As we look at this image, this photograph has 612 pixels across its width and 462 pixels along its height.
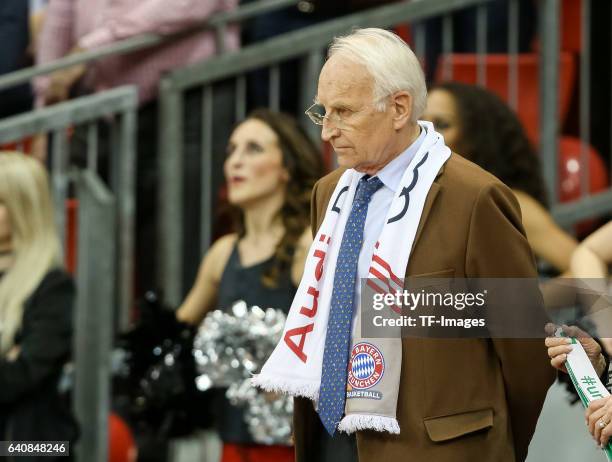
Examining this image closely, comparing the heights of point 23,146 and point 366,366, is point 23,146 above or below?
above

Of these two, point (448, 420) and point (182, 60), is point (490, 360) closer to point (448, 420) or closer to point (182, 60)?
point (448, 420)

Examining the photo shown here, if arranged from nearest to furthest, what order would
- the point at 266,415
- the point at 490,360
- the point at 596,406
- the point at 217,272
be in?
the point at 596,406 → the point at 490,360 → the point at 266,415 → the point at 217,272

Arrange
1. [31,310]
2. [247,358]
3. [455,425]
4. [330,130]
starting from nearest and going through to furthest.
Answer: [455,425]
[330,130]
[247,358]
[31,310]

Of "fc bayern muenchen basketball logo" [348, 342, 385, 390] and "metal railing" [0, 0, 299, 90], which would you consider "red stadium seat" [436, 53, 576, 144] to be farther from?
"fc bayern muenchen basketball logo" [348, 342, 385, 390]

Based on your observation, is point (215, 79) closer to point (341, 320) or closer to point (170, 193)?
point (170, 193)

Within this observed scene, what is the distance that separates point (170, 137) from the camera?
255 inches

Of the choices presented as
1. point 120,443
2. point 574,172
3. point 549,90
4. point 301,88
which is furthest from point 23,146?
point 574,172

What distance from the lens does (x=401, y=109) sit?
345 cm

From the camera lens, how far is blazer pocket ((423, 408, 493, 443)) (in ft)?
10.9

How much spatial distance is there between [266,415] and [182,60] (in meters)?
2.13

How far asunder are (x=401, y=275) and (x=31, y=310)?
257cm

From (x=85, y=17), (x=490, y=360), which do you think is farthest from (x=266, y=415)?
(x=85, y=17)

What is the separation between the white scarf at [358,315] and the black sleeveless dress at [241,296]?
1710mm

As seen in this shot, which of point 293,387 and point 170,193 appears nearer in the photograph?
point 293,387
